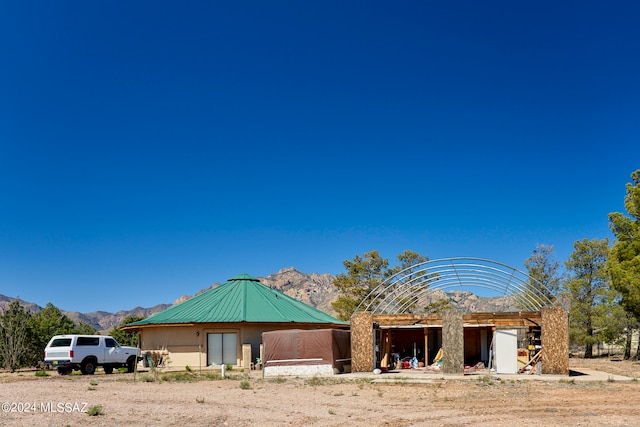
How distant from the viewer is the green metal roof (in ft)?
113

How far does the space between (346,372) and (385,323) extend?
2849 millimetres

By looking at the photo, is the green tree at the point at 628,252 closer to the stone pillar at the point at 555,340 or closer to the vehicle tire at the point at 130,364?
the stone pillar at the point at 555,340

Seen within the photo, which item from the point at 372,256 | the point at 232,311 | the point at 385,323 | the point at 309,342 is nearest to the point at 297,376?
the point at 309,342

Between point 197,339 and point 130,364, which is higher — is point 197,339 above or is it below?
above

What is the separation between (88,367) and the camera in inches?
1128

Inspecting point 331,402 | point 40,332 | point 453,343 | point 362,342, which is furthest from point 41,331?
point 331,402

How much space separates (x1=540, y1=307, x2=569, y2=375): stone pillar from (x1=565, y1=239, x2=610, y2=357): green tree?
2219 cm

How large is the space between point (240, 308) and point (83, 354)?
9.69 meters

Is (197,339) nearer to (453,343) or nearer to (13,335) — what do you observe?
(13,335)

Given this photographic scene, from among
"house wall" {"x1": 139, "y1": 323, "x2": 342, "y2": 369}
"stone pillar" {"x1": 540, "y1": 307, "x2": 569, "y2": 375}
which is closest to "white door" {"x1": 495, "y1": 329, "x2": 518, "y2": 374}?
"stone pillar" {"x1": 540, "y1": 307, "x2": 569, "y2": 375}

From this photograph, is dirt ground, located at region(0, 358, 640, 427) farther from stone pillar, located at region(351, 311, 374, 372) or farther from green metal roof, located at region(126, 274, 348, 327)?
green metal roof, located at region(126, 274, 348, 327)

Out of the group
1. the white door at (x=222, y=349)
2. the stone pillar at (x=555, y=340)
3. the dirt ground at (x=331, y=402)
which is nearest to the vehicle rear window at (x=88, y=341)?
the dirt ground at (x=331, y=402)

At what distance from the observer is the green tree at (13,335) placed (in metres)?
36.2

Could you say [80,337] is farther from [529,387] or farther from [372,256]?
[372,256]
